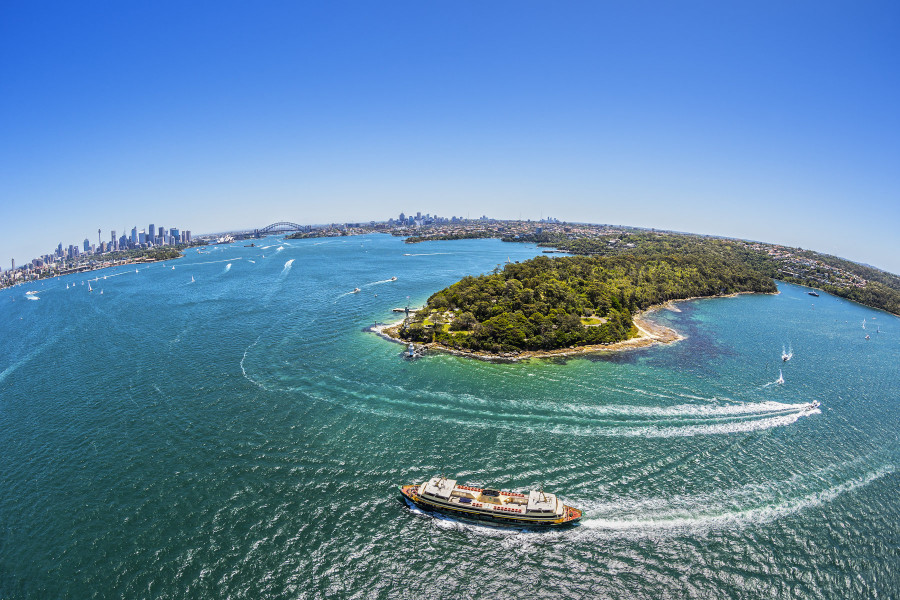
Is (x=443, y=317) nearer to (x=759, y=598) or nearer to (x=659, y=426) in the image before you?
(x=659, y=426)

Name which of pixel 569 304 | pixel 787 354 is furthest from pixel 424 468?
pixel 787 354

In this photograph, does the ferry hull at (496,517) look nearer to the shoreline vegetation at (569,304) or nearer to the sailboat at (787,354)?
the shoreline vegetation at (569,304)

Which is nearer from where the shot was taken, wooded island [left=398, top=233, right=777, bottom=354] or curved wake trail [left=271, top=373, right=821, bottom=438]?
curved wake trail [left=271, top=373, right=821, bottom=438]

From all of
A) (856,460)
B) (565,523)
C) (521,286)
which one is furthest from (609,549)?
(521,286)

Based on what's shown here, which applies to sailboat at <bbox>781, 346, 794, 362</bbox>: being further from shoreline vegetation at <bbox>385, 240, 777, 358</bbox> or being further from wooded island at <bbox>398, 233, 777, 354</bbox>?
wooded island at <bbox>398, 233, 777, 354</bbox>

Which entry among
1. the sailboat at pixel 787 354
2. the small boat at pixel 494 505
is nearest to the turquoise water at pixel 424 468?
the small boat at pixel 494 505

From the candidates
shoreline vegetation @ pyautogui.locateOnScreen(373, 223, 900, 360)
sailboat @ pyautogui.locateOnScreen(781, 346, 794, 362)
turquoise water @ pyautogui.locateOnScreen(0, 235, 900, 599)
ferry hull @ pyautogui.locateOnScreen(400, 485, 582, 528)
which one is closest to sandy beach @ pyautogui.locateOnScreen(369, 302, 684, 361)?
shoreline vegetation @ pyautogui.locateOnScreen(373, 223, 900, 360)
